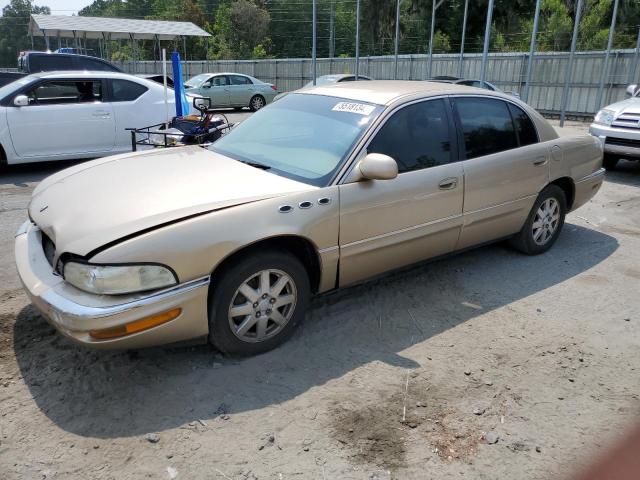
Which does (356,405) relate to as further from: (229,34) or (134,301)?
(229,34)

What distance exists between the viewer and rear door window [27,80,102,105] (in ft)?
26.5

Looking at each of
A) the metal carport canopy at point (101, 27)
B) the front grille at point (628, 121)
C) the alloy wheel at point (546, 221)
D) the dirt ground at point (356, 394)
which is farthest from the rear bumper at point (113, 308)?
the metal carport canopy at point (101, 27)

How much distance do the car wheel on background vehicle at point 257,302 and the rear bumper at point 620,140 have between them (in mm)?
7217

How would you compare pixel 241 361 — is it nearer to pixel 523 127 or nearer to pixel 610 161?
pixel 523 127

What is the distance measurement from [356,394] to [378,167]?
1.39 metres

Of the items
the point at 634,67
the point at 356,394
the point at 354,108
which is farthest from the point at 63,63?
the point at 634,67

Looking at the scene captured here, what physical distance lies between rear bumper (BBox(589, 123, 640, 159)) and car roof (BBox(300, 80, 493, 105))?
5074mm

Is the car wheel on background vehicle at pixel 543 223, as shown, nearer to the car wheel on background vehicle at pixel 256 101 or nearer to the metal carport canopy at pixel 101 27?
the car wheel on background vehicle at pixel 256 101

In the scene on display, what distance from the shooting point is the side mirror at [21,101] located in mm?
7691

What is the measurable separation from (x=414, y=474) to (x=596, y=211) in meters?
5.59

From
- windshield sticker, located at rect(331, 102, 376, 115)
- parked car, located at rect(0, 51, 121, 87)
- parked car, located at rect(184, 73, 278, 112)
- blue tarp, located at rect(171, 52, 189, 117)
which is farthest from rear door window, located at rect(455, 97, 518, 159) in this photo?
parked car, located at rect(184, 73, 278, 112)

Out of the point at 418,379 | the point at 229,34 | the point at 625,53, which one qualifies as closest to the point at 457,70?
the point at 625,53

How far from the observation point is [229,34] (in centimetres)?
5378

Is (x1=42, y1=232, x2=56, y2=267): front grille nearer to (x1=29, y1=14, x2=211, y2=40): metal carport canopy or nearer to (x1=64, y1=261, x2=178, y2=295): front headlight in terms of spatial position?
(x1=64, y1=261, x2=178, y2=295): front headlight
